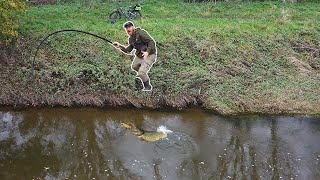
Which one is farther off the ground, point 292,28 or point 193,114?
point 292,28

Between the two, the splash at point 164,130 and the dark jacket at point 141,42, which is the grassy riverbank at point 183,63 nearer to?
the splash at point 164,130

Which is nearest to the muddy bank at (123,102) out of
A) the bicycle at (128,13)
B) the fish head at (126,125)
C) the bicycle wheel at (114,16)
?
the fish head at (126,125)

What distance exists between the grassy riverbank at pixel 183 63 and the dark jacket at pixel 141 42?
5066mm

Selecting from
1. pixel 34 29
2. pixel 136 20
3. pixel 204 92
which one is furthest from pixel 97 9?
pixel 204 92

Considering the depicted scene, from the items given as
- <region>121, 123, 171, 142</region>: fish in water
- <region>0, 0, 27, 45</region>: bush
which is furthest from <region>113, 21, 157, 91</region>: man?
<region>0, 0, 27, 45</region>: bush

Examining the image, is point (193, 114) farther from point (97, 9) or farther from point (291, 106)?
point (97, 9)

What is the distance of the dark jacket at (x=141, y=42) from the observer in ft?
34.5

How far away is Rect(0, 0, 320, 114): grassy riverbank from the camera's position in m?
15.8

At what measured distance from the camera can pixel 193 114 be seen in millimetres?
15391

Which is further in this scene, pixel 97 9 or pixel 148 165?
pixel 97 9

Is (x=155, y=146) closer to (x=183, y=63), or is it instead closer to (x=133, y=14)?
(x=183, y=63)

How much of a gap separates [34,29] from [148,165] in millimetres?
9662

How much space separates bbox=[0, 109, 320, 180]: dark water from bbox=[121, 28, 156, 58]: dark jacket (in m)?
3.42

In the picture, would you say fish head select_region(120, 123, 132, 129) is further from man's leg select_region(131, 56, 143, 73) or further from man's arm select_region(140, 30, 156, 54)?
man's arm select_region(140, 30, 156, 54)
